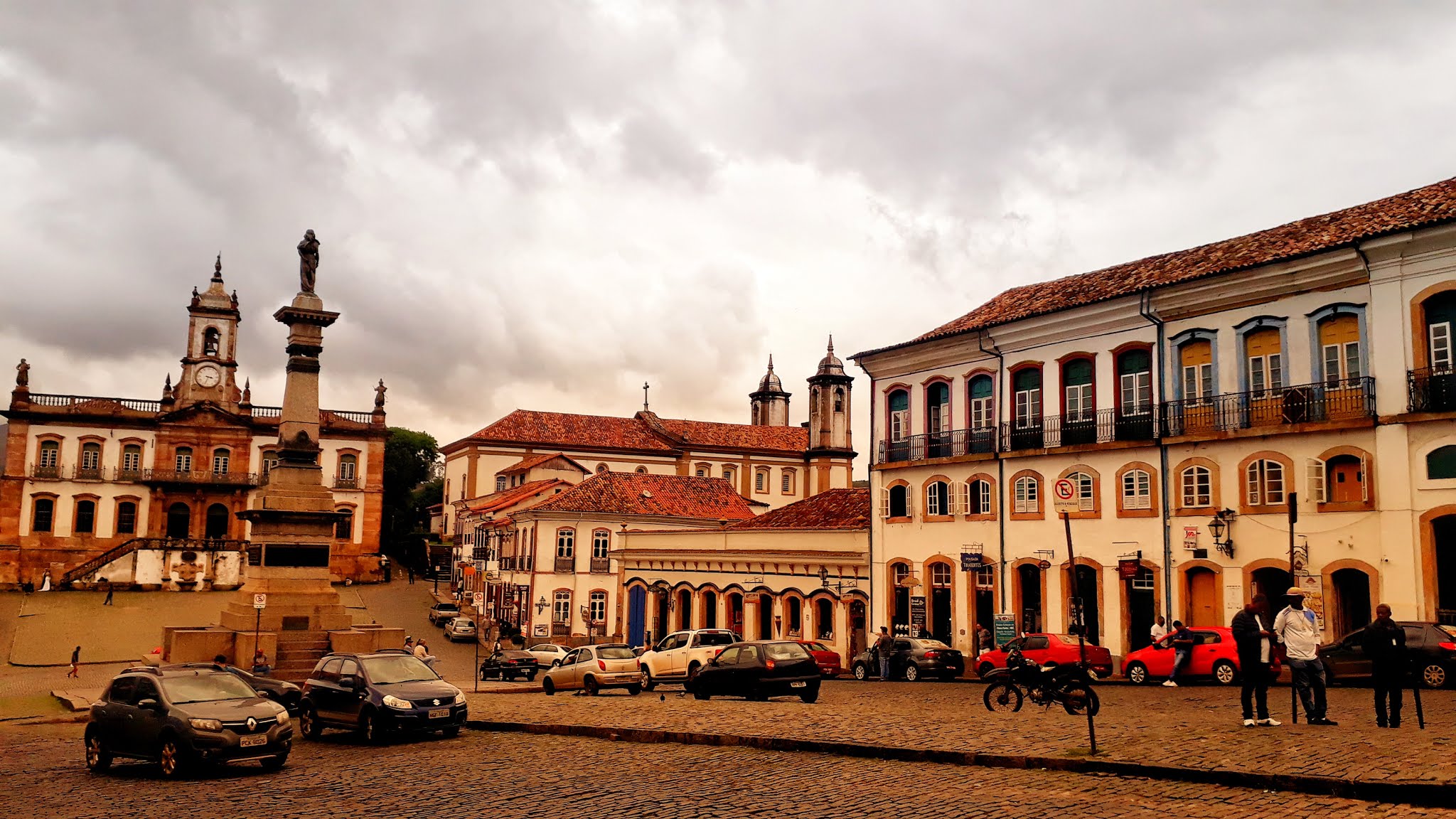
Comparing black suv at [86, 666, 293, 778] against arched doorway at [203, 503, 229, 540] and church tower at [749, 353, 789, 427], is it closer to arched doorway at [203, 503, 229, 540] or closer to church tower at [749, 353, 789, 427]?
arched doorway at [203, 503, 229, 540]

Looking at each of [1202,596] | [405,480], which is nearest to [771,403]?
[405,480]

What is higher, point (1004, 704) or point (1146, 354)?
point (1146, 354)

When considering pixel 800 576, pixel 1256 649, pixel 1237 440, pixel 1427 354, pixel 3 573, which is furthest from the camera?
pixel 3 573

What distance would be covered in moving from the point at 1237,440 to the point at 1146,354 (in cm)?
376

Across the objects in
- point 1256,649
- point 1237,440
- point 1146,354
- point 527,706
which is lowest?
point 527,706

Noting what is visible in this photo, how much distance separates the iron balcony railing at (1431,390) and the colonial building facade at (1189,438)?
5cm

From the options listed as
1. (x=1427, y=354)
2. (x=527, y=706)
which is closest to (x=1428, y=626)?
(x=1427, y=354)

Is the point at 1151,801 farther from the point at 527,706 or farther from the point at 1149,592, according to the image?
the point at 1149,592

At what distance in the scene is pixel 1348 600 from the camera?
26328 mm

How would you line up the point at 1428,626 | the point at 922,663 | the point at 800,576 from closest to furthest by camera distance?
the point at 1428,626 < the point at 922,663 < the point at 800,576

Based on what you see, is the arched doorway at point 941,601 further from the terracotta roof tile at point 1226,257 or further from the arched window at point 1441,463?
the arched window at point 1441,463

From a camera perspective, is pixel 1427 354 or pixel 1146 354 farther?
pixel 1146 354

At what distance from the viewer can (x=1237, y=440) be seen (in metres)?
28.5

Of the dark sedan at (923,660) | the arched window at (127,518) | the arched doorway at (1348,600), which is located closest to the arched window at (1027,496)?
the dark sedan at (923,660)
